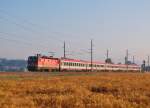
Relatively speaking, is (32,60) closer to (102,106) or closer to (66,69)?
(66,69)

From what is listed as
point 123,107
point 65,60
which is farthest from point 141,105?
point 65,60

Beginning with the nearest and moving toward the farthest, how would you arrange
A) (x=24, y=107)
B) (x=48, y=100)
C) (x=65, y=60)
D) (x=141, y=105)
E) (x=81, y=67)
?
(x=24, y=107), (x=141, y=105), (x=48, y=100), (x=65, y=60), (x=81, y=67)

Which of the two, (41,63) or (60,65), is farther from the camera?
(60,65)

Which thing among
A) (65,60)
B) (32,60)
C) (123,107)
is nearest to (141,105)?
(123,107)

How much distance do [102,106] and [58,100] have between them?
262cm

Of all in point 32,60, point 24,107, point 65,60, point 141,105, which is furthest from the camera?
point 65,60

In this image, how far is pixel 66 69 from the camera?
82.7m

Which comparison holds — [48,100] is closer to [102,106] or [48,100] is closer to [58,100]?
[58,100]

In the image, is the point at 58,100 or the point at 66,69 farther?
the point at 66,69

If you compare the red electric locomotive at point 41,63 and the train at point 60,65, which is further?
the train at point 60,65

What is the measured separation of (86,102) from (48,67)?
56799 millimetres

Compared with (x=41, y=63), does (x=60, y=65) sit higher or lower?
lower

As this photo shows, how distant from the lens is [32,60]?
70625 millimetres

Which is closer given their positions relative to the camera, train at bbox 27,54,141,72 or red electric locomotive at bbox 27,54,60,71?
red electric locomotive at bbox 27,54,60,71
